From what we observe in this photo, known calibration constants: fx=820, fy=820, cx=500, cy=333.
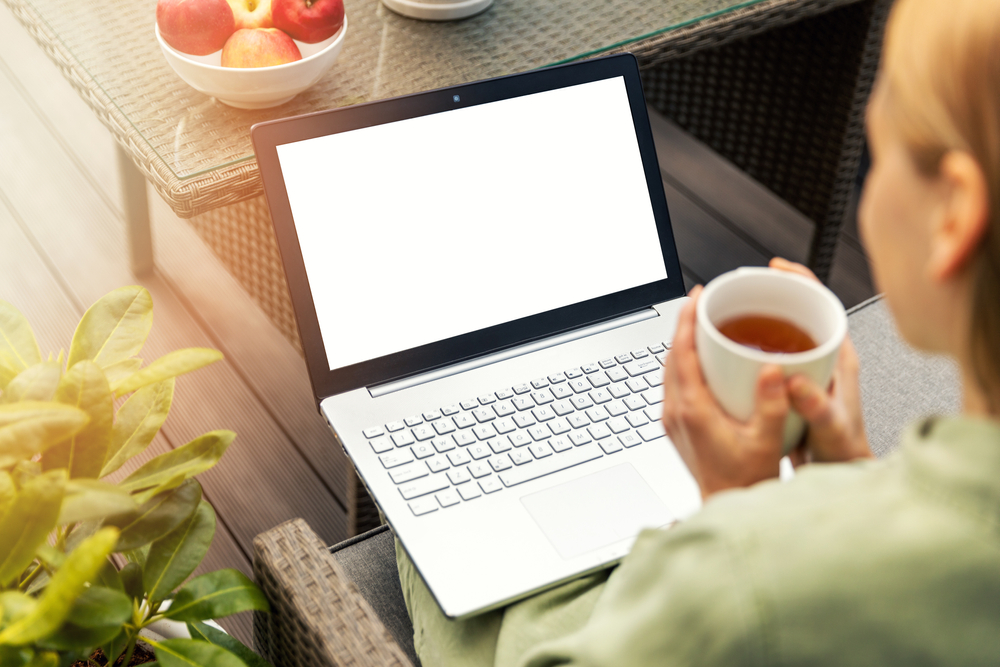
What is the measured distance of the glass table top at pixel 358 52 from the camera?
825 mm

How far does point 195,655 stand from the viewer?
0.55 m

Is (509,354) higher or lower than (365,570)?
higher

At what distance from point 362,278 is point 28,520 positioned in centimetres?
36

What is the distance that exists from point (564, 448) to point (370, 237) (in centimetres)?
26

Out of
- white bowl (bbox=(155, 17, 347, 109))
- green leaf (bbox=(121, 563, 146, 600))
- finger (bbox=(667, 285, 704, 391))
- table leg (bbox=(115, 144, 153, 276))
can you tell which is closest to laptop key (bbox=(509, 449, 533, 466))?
finger (bbox=(667, 285, 704, 391))

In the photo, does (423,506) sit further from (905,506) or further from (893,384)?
(893,384)

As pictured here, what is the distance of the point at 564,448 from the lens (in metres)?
0.73

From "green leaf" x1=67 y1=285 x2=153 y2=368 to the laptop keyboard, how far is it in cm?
21

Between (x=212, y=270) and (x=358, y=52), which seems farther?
(x=212, y=270)

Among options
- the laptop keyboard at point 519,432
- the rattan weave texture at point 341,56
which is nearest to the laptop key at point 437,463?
the laptop keyboard at point 519,432

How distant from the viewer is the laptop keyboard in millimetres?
697

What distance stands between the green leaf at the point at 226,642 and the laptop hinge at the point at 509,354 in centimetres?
23

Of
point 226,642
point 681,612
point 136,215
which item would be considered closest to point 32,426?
point 226,642

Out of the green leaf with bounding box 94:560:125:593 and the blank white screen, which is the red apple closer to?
the blank white screen
